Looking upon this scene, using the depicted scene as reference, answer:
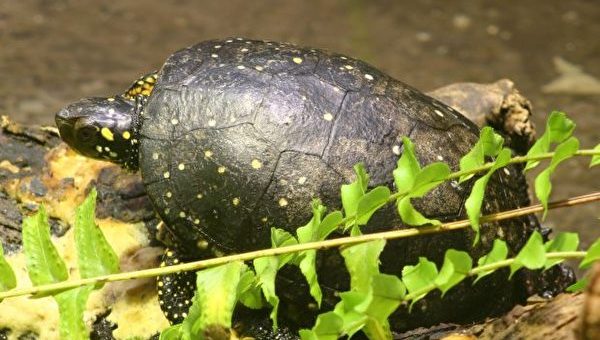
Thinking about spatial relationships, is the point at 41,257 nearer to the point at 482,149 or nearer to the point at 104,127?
the point at 104,127

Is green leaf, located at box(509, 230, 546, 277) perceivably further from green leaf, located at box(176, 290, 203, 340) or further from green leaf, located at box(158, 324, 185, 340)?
green leaf, located at box(158, 324, 185, 340)

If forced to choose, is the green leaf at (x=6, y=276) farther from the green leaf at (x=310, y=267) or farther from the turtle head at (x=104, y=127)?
the turtle head at (x=104, y=127)

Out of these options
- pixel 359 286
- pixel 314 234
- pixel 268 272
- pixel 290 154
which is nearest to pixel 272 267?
pixel 268 272

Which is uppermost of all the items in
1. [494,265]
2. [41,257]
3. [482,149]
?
[482,149]

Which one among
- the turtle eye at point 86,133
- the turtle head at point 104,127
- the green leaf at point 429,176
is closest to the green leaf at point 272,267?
the green leaf at point 429,176

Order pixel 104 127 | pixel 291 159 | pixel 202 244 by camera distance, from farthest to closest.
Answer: pixel 104 127 < pixel 202 244 < pixel 291 159

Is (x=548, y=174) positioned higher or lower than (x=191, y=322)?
higher
